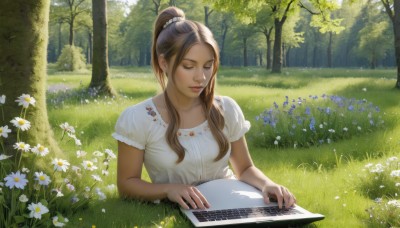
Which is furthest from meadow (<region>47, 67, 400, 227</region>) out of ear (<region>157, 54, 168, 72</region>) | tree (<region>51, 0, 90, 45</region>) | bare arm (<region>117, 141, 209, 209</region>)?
tree (<region>51, 0, 90, 45</region>)

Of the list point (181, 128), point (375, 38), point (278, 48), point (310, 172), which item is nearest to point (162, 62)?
point (181, 128)

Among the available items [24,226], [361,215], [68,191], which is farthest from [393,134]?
[24,226]

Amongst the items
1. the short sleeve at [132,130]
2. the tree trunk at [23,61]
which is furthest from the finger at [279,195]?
the tree trunk at [23,61]

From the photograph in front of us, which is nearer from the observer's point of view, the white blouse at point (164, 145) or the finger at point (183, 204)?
the finger at point (183, 204)

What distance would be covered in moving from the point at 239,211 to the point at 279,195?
0.31 metres

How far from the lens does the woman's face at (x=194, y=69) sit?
9.90 feet

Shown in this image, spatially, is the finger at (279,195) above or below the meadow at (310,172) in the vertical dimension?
above

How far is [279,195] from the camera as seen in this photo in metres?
3.07

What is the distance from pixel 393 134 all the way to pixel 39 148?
5.63 meters

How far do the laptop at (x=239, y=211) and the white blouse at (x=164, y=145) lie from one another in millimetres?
164

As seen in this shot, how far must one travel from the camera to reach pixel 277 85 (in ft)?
58.5

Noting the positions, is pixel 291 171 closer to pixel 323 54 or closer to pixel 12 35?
pixel 12 35

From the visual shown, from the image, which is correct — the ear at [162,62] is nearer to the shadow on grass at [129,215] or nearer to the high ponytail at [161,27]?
the high ponytail at [161,27]

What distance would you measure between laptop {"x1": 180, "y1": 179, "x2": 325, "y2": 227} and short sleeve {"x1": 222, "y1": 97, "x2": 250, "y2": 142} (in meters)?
0.41
